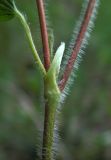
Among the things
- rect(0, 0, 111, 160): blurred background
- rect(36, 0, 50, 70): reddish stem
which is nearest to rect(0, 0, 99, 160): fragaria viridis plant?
rect(36, 0, 50, 70): reddish stem

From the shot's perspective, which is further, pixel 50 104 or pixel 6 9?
pixel 6 9

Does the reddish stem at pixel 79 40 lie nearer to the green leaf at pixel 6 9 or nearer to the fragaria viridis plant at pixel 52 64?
the fragaria viridis plant at pixel 52 64

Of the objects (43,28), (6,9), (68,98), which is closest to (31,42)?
(43,28)

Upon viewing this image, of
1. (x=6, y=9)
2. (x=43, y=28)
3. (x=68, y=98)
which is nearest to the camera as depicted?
(x=43, y=28)

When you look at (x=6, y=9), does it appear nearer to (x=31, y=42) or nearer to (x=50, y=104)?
(x=31, y=42)

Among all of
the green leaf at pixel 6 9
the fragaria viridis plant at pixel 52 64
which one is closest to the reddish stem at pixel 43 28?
the fragaria viridis plant at pixel 52 64

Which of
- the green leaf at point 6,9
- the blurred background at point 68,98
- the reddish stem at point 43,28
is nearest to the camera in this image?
the reddish stem at point 43,28

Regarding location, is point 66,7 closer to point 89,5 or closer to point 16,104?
point 16,104
